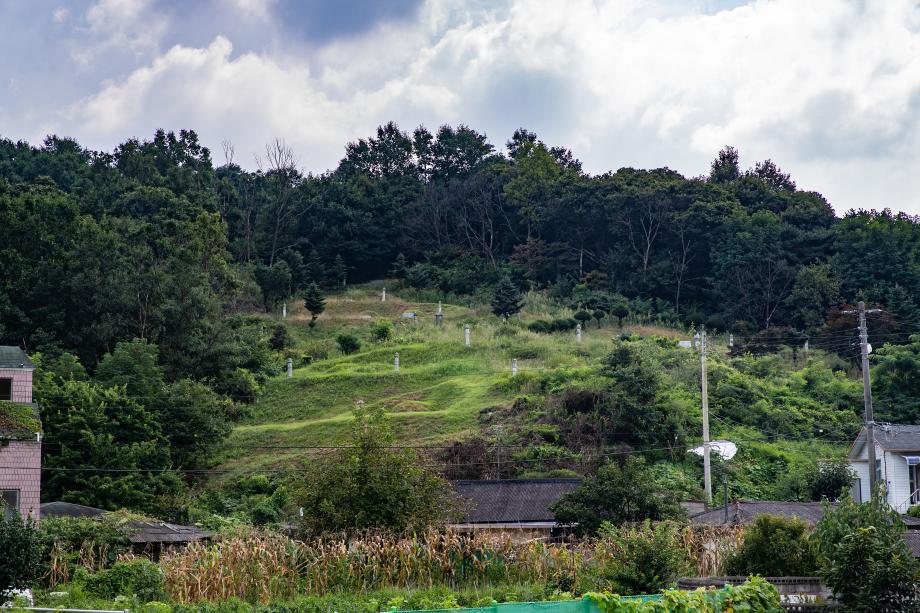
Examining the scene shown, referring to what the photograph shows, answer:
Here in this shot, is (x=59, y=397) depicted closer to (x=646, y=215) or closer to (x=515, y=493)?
(x=515, y=493)

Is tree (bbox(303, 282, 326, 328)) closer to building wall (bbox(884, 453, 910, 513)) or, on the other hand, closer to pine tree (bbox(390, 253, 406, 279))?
pine tree (bbox(390, 253, 406, 279))

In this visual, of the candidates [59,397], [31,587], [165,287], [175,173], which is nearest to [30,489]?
[31,587]

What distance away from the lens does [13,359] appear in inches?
1346

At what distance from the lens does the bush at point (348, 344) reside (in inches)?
2461

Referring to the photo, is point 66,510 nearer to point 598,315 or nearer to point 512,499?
point 512,499

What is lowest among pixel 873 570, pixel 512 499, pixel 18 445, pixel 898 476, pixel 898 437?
pixel 512 499

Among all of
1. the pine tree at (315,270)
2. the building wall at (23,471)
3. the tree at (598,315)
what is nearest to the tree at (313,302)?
the pine tree at (315,270)

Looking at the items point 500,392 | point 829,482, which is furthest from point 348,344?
point 829,482

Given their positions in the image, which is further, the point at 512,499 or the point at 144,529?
the point at 512,499

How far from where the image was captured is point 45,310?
57.3 metres

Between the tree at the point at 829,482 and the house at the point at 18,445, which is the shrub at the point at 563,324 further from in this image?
the house at the point at 18,445

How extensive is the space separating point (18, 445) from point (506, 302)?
3891 cm

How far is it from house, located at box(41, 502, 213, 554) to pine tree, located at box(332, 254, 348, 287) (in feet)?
150

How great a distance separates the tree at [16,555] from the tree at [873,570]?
1368cm
